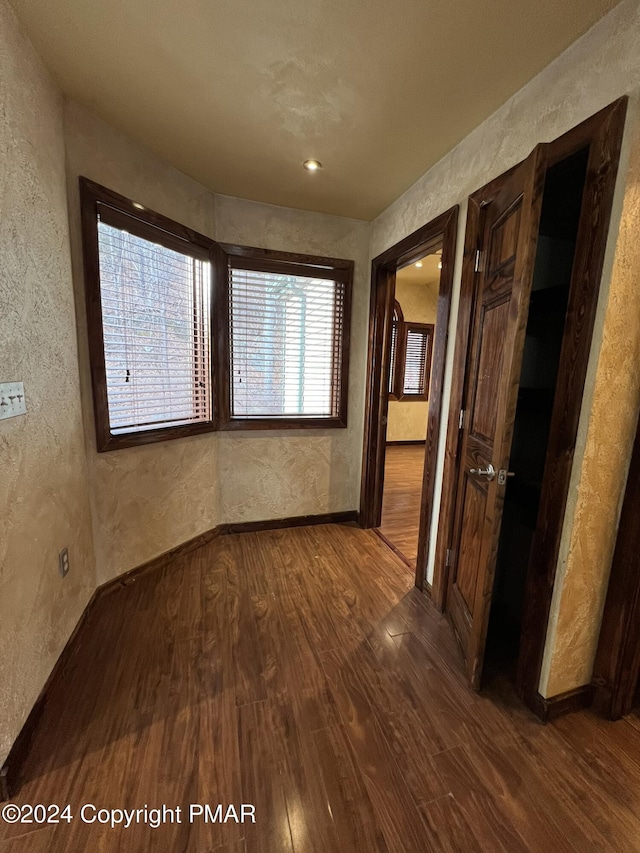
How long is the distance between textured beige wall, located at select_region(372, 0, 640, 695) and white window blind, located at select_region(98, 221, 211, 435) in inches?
71.0

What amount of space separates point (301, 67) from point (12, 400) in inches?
65.7

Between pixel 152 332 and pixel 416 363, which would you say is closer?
pixel 152 332

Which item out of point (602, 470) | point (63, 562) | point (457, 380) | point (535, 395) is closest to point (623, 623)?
point (602, 470)

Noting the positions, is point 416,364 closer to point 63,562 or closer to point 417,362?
point 417,362

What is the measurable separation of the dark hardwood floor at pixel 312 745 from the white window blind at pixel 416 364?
4.96m

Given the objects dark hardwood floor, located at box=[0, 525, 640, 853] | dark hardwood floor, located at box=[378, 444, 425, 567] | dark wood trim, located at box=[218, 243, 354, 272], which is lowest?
dark hardwood floor, located at box=[378, 444, 425, 567]

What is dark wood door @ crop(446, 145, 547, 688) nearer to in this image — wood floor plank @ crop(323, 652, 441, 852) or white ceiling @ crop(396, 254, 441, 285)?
wood floor plank @ crop(323, 652, 441, 852)

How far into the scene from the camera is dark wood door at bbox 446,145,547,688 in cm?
119

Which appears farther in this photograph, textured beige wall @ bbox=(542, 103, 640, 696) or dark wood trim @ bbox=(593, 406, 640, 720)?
dark wood trim @ bbox=(593, 406, 640, 720)

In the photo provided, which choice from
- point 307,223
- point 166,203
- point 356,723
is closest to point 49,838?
point 356,723

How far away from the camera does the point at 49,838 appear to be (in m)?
0.98

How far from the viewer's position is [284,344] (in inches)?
109

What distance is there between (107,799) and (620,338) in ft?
7.26

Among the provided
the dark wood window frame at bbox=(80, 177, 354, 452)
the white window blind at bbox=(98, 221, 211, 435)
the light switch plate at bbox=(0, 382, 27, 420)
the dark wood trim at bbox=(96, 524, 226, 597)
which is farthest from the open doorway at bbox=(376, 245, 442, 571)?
the light switch plate at bbox=(0, 382, 27, 420)
